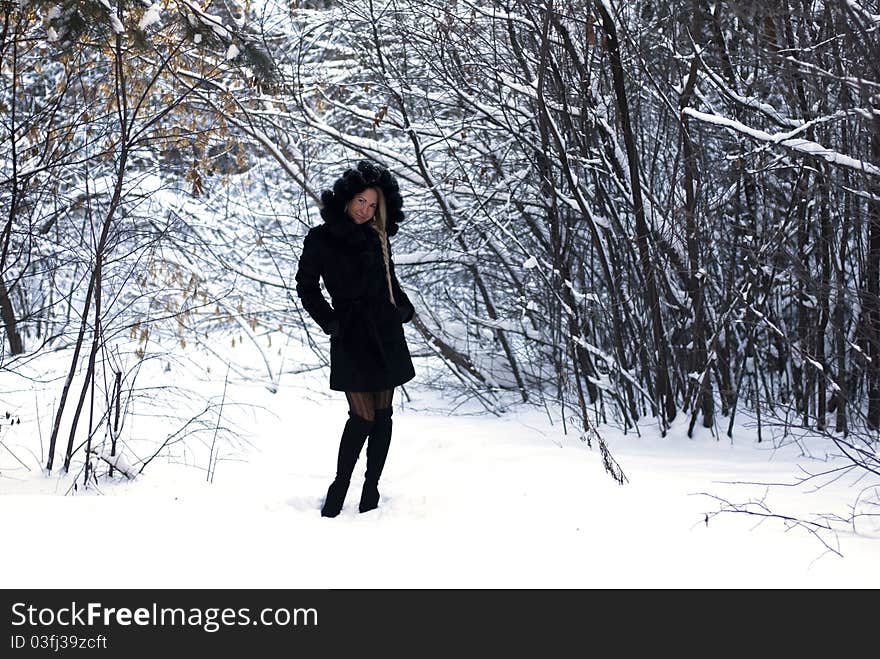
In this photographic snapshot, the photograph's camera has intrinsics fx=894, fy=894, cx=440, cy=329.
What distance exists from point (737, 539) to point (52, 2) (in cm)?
349

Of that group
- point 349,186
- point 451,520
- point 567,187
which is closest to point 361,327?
point 349,186

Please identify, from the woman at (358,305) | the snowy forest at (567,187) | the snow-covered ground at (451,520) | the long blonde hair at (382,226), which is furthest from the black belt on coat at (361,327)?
the snowy forest at (567,187)

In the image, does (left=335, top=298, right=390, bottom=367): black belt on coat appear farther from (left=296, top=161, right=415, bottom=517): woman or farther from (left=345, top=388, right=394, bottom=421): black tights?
(left=345, top=388, right=394, bottom=421): black tights

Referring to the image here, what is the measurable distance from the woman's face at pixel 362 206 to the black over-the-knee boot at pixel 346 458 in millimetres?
809

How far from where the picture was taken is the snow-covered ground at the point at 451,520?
2.69 metres

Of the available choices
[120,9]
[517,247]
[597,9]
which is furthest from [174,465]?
[597,9]

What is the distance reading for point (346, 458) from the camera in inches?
145

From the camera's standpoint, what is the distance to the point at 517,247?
6.46 m

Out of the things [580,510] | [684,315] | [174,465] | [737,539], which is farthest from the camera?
[684,315]

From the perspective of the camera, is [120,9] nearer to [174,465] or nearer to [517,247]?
[174,465]

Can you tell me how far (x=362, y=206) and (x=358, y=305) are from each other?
408 millimetres

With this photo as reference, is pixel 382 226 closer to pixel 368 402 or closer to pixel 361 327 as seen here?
pixel 361 327

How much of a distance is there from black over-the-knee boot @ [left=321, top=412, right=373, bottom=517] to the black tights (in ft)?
0.08

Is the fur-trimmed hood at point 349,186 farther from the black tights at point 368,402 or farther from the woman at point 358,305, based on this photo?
the black tights at point 368,402
